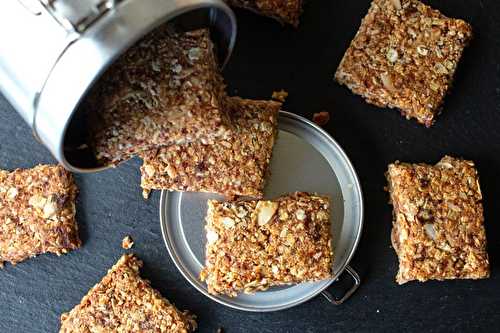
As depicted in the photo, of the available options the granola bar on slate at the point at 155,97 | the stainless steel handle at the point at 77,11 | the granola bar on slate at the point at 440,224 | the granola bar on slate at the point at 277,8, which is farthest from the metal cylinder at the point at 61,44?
the granola bar on slate at the point at 440,224

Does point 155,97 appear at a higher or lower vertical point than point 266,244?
higher

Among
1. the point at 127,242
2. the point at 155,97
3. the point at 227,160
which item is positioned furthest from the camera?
the point at 127,242

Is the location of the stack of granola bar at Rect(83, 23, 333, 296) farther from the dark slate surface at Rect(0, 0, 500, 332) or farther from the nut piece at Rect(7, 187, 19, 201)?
the nut piece at Rect(7, 187, 19, 201)

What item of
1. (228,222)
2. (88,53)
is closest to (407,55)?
(228,222)

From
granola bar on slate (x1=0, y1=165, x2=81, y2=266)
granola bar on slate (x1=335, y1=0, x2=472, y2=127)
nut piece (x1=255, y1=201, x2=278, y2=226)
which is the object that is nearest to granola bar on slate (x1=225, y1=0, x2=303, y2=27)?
granola bar on slate (x1=335, y1=0, x2=472, y2=127)

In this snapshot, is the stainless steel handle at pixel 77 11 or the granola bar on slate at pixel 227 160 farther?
the granola bar on slate at pixel 227 160

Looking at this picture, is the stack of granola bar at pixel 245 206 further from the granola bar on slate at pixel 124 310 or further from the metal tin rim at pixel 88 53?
the metal tin rim at pixel 88 53

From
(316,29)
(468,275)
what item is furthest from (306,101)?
(468,275)

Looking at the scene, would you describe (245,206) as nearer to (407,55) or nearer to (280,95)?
(280,95)
